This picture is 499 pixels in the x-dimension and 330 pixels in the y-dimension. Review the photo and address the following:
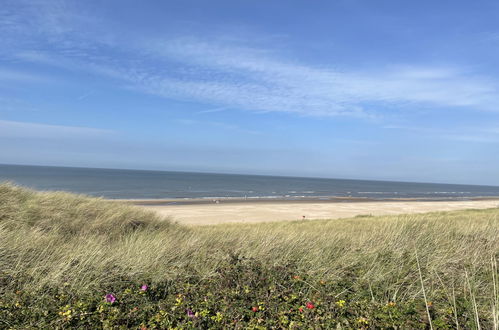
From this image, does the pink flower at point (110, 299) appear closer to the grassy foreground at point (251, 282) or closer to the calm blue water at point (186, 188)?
the grassy foreground at point (251, 282)

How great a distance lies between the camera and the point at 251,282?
3.96m

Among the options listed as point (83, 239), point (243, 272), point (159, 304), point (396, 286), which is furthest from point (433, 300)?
point (83, 239)

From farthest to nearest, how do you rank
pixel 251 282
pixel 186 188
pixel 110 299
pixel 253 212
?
pixel 186 188 < pixel 253 212 < pixel 251 282 < pixel 110 299

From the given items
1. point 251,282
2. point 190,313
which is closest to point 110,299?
point 190,313

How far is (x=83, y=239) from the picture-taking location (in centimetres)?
623

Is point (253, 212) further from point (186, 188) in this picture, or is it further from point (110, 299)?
point (186, 188)

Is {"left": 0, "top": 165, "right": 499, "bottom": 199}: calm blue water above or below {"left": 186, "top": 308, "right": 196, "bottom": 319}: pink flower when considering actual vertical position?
below

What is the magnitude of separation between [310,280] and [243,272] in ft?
2.79

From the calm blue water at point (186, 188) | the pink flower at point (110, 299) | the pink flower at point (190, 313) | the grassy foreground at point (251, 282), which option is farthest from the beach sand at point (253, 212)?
the pink flower at point (190, 313)

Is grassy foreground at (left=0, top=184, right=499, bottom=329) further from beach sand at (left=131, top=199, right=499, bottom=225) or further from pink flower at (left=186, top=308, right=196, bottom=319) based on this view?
beach sand at (left=131, top=199, right=499, bottom=225)

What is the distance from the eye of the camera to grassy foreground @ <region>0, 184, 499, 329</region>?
317 cm

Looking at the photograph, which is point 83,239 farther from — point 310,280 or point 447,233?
point 447,233

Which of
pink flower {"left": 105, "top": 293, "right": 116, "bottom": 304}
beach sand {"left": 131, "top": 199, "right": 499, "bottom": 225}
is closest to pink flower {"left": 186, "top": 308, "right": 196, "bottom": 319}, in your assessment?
pink flower {"left": 105, "top": 293, "right": 116, "bottom": 304}

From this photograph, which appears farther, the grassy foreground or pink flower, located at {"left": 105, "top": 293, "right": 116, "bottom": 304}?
pink flower, located at {"left": 105, "top": 293, "right": 116, "bottom": 304}
